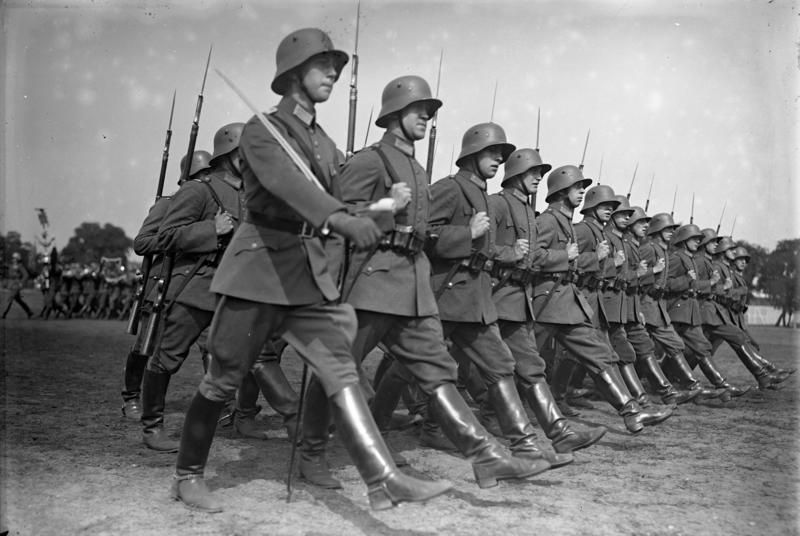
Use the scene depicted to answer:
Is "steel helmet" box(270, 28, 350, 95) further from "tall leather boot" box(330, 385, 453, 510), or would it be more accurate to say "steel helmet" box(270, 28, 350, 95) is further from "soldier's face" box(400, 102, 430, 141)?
"tall leather boot" box(330, 385, 453, 510)

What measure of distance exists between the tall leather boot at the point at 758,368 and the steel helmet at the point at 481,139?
6.51m

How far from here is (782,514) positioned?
464 centimetres

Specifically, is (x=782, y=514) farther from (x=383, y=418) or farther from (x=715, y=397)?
(x=715, y=397)

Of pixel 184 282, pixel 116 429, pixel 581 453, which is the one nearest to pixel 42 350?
pixel 116 429

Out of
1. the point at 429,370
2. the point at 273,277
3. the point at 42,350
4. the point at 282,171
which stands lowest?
the point at 42,350

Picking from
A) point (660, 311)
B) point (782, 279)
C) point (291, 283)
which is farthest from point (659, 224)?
point (782, 279)

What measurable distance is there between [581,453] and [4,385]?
6.29m

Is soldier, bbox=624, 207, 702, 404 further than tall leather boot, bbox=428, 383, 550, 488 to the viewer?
Yes

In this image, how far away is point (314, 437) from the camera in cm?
492

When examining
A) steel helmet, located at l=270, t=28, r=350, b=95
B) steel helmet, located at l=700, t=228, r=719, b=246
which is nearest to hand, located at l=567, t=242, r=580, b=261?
steel helmet, located at l=270, t=28, r=350, b=95

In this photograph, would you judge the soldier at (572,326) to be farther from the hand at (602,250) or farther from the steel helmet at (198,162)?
the steel helmet at (198,162)

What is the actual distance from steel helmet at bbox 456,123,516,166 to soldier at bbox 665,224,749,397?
5.24 meters

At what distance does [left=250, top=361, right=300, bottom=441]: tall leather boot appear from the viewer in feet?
18.8

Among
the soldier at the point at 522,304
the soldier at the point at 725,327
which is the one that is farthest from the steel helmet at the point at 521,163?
the soldier at the point at 725,327
